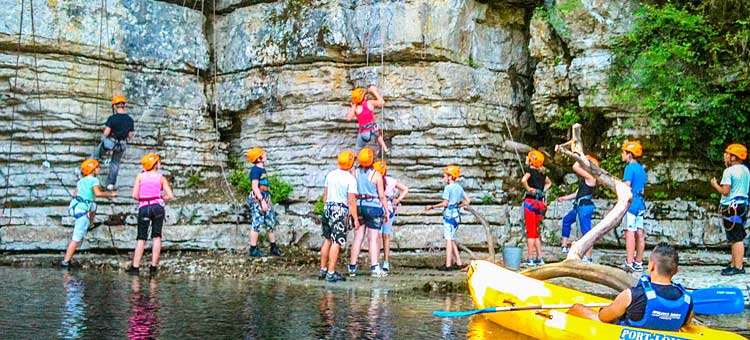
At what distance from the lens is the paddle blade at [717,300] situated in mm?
7016

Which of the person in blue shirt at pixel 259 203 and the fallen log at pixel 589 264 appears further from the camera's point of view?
the person in blue shirt at pixel 259 203

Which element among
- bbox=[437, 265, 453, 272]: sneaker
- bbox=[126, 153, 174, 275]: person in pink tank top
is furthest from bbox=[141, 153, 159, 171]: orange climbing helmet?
bbox=[437, 265, 453, 272]: sneaker

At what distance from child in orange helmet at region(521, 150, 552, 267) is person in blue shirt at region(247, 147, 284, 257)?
4217mm

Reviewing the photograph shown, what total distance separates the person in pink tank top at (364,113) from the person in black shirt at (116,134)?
410 cm

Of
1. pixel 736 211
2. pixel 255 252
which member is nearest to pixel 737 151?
pixel 736 211

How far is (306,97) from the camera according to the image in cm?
1656

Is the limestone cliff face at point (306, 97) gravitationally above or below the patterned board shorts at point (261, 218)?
above

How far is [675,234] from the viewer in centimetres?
1457

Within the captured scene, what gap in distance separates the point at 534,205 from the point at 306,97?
5.29 metres

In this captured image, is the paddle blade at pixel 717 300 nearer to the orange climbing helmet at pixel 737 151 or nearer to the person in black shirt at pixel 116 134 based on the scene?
the orange climbing helmet at pixel 737 151

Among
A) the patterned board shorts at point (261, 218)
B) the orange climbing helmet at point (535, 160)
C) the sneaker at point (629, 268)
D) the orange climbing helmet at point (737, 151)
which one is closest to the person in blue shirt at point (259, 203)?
the patterned board shorts at point (261, 218)

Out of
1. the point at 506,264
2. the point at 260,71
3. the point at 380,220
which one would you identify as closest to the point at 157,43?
the point at 260,71

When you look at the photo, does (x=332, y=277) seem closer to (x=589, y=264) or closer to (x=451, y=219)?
(x=451, y=219)

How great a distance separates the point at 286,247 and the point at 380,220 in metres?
3.49
